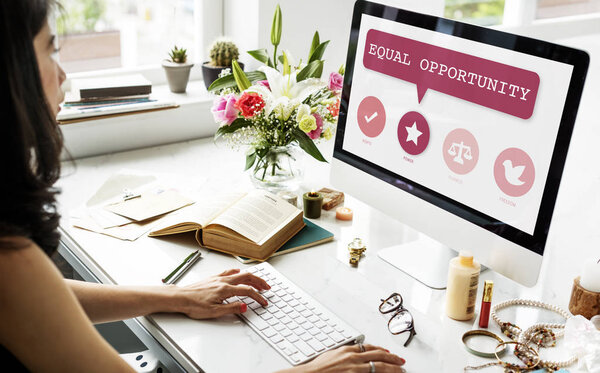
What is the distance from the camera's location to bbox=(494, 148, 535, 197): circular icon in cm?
117

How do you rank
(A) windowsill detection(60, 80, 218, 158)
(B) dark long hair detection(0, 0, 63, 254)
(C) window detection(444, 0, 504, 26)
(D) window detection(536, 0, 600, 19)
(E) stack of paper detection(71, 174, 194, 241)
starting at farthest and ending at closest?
1. (D) window detection(536, 0, 600, 19)
2. (C) window detection(444, 0, 504, 26)
3. (A) windowsill detection(60, 80, 218, 158)
4. (E) stack of paper detection(71, 174, 194, 241)
5. (B) dark long hair detection(0, 0, 63, 254)

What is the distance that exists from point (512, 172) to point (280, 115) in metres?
0.63

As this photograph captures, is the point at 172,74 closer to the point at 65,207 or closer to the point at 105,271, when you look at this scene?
the point at 65,207

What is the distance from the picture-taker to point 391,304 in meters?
1.29

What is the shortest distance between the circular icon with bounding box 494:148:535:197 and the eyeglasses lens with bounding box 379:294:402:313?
11.1 inches

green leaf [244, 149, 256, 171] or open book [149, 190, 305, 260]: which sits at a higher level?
green leaf [244, 149, 256, 171]

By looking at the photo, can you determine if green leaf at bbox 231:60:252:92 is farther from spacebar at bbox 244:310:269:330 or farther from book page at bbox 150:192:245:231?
spacebar at bbox 244:310:269:330

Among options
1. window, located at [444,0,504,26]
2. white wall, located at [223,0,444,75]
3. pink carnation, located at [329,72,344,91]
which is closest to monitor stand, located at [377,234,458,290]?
pink carnation, located at [329,72,344,91]

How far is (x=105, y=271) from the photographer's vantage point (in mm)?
1397

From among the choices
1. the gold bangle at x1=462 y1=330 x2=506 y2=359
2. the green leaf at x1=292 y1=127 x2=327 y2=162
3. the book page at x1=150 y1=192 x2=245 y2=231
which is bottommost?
the gold bangle at x1=462 y1=330 x2=506 y2=359

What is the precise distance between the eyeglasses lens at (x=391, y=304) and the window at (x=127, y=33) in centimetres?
148

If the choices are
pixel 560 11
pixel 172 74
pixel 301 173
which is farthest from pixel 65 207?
pixel 560 11

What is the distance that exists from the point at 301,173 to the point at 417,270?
0.49m

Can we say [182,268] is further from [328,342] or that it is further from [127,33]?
[127,33]
